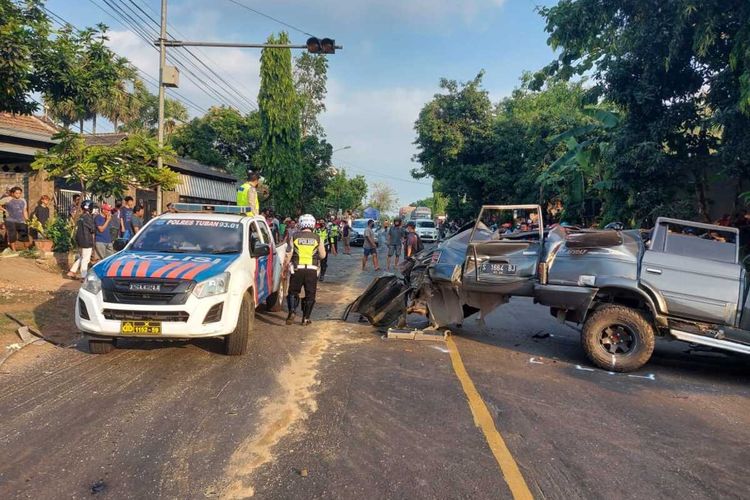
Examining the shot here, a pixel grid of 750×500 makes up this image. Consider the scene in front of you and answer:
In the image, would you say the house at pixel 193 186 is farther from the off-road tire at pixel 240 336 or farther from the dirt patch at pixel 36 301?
the off-road tire at pixel 240 336

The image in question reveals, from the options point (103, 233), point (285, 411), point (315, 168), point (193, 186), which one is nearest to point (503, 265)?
point (285, 411)

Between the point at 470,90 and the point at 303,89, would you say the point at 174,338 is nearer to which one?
the point at 470,90

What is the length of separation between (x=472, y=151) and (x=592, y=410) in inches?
1131

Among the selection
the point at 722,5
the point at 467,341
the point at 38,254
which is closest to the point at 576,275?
the point at 467,341

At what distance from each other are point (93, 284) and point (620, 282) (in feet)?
20.1

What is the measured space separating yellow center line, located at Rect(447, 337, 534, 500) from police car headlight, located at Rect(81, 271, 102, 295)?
4.14 metres

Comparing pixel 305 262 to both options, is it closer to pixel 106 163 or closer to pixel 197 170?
pixel 106 163

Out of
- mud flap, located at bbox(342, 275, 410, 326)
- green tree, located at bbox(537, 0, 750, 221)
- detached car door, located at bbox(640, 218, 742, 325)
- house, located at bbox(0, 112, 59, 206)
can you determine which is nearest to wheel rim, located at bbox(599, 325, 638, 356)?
detached car door, located at bbox(640, 218, 742, 325)

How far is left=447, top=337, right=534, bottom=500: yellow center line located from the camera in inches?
149

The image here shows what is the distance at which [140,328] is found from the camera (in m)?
6.37

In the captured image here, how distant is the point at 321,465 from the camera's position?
4.04m

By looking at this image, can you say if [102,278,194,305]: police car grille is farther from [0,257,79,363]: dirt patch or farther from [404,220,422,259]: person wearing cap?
[404,220,422,259]: person wearing cap

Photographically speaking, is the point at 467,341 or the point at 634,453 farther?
the point at 467,341

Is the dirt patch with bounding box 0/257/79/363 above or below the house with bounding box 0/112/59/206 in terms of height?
below
